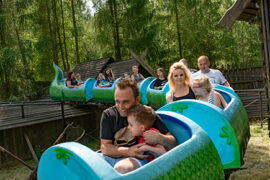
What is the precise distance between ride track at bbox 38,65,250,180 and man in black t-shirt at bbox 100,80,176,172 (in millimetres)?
166

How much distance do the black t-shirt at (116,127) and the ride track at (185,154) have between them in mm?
185

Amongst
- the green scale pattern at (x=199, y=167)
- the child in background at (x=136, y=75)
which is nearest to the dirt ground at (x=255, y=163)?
the green scale pattern at (x=199, y=167)

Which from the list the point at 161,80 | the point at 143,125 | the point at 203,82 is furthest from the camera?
the point at 161,80

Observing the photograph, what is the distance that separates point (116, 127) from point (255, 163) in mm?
3160

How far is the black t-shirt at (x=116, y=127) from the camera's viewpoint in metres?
2.07

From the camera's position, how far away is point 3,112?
10.0 m

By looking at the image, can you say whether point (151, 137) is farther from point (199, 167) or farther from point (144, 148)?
point (199, 167)

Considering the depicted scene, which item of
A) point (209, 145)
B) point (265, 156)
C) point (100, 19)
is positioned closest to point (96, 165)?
point (209, 145)

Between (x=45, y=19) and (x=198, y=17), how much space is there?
1067 cm

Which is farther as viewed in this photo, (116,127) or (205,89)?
(205,89)

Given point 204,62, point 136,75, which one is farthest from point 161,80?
point 204,62

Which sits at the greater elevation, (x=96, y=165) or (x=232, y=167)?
(x=96, y=165)

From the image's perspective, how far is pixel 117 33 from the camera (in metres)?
17.8

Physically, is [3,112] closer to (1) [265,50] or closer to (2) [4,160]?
(2) [4,160]
